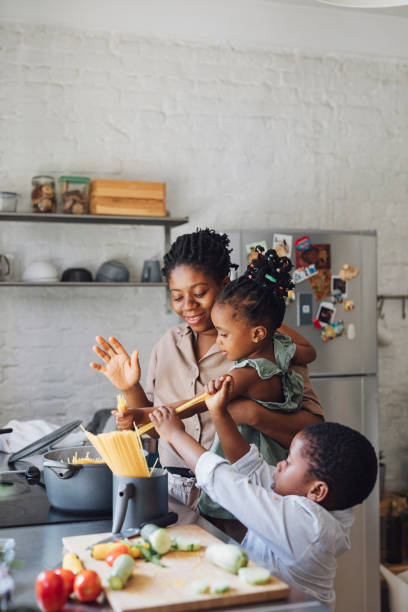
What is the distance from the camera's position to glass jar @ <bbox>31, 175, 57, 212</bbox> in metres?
3.23

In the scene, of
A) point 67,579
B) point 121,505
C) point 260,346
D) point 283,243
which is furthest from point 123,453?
point 283,243

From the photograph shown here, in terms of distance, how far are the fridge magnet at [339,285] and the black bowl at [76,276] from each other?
4.02ft

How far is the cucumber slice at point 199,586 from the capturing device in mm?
863

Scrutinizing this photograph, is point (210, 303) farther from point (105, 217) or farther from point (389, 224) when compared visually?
point (389, 224)

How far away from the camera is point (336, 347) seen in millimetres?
3186

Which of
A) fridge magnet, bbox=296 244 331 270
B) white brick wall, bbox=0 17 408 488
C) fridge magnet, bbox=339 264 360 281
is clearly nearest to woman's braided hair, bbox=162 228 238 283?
fridge magnet, bbox=296 244 331 270

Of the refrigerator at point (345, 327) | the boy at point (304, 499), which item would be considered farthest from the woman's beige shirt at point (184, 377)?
the refrigerator at point (345, 327)

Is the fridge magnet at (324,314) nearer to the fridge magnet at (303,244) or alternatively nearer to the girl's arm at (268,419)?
the fridge magnet at (303,244)

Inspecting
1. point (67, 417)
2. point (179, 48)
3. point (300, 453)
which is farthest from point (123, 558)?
point (179, 48)

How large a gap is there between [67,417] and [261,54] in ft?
7.73

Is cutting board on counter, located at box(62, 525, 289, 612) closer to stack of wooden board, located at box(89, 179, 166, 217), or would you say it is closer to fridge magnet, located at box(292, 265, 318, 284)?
fridge magnet, located at box(292, 265, 318, 284)

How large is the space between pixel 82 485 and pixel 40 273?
6.86 feet

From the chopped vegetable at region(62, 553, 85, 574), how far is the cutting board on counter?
14 millimetres

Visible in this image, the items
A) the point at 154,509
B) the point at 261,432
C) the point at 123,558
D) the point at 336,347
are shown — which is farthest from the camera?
the point at 336,347
